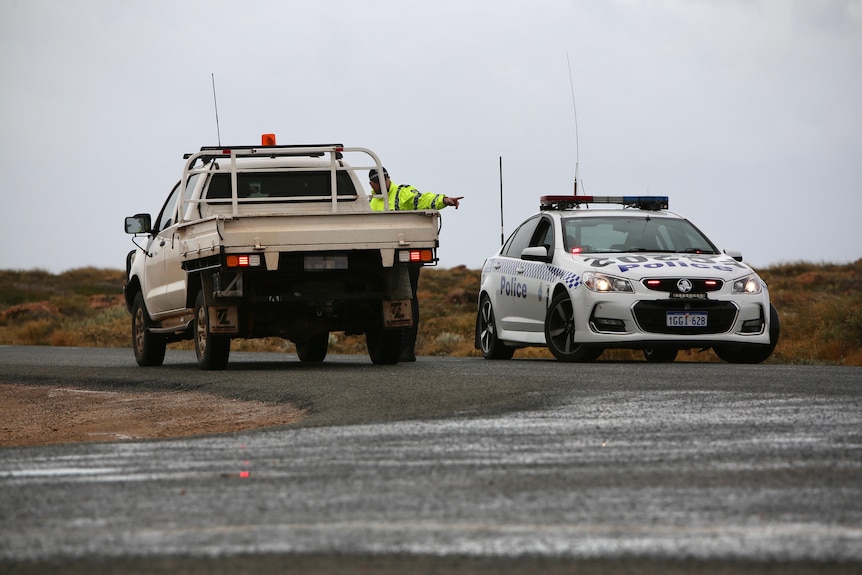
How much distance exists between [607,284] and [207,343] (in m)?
4.27

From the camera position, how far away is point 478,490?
6.29 m

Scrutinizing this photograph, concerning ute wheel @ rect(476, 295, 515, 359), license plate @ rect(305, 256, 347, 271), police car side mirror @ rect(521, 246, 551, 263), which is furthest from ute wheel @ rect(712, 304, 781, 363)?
license plate @ rect(305, 256, 347, 271)

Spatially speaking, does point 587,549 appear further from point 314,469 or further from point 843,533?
point 314,469

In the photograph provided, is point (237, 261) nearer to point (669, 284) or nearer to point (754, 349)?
point (669, 284)

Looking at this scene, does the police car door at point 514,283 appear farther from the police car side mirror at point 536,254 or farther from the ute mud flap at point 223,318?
the ute mud flap at point 223,318

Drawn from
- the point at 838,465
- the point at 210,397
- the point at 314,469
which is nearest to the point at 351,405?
the point at 210,397

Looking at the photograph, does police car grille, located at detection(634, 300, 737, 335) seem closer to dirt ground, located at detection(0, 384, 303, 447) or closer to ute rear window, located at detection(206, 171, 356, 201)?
ute rear window, located at detection(206, 171, 356, 201)

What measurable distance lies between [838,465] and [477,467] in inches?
65.1

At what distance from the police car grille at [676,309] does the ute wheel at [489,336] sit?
9.69ft

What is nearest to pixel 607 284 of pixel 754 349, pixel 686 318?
pixel 686 318

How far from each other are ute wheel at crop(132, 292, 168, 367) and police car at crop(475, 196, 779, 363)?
421cm

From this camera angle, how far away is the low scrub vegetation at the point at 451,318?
72.9 ft

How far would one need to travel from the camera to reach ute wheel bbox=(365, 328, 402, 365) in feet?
54.6

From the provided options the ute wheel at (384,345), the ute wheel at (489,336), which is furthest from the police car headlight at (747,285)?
the ute wheel at (384,345)
